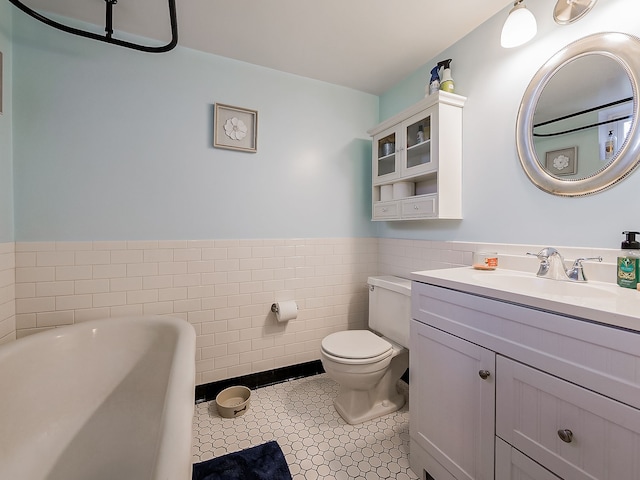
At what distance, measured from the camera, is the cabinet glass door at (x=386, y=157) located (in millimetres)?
2118

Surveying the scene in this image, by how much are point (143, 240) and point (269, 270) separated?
0.83 m

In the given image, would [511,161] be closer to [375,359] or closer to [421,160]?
[421,160]

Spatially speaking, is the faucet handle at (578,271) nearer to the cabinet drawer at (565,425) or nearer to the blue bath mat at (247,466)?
the cabinet drawer at (565,425)

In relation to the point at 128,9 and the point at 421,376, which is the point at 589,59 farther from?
the point at 128,9

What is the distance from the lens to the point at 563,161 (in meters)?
1.30

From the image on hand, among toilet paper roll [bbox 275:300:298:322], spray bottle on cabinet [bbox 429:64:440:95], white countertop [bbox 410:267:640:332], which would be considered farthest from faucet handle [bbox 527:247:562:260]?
toilet paper roll [bbox 275:300:298:322]

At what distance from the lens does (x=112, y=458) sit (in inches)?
47.1

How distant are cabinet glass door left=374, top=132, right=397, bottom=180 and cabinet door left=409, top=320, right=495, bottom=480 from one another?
4.05ft

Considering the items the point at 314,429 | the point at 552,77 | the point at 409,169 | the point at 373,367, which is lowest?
the point at 314,429

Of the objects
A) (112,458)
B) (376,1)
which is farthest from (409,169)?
(112,458)

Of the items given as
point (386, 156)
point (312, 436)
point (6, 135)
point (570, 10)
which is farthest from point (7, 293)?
point (570, 10)

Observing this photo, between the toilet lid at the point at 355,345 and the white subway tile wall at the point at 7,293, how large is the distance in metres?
1.67

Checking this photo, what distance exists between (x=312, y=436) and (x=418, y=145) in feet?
6.16

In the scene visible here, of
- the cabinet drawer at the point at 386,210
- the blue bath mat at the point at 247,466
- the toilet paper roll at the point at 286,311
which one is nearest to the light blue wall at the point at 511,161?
the cabinet drawer at the point at 386,210
